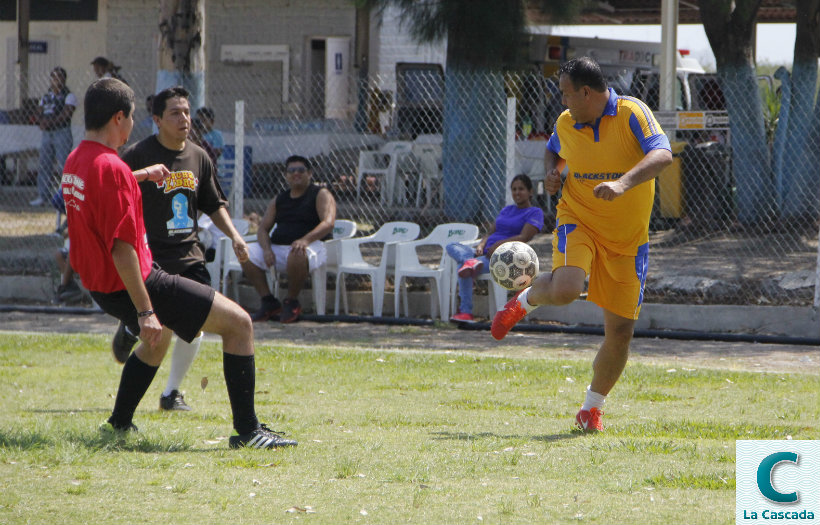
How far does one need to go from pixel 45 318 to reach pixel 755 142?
9.16 metres

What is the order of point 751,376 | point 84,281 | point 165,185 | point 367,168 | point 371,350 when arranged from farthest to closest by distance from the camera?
1. point 367,168
2. point 371,350
3. point 751,376
4. point 165,185
5. point 84,281

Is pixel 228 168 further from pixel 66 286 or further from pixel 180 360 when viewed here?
pixel 180 360

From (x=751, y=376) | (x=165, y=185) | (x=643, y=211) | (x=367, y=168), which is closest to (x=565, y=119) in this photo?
(x=643, y=211)

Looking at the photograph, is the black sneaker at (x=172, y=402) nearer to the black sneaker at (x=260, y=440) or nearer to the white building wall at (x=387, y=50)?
the black sneaker at (x=260, y=440)

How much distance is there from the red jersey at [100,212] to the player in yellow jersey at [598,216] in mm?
2030

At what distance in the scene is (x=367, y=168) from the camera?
643 inches

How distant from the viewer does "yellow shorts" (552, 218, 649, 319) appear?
5.84 meters

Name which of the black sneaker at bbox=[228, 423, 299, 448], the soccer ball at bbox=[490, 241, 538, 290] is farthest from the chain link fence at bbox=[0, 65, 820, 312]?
the black sneaker at bbox=[228, 423, 299, 448]

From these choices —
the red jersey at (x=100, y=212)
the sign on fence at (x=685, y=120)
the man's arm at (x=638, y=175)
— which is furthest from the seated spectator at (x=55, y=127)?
the man's arm at (x=638, y=175)

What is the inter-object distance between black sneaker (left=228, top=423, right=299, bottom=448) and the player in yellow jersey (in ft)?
4.26

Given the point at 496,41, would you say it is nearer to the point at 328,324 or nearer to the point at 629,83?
the point at 629,83

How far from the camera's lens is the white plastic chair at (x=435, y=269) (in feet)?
36.7

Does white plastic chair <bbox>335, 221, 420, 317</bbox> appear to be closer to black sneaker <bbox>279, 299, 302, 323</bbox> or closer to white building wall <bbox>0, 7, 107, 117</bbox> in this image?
black sneaker <bbox>279, 299, 302, 323</bbox>

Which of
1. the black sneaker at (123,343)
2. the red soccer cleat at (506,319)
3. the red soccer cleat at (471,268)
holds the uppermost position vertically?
the red soccer cleat at (506,319)
